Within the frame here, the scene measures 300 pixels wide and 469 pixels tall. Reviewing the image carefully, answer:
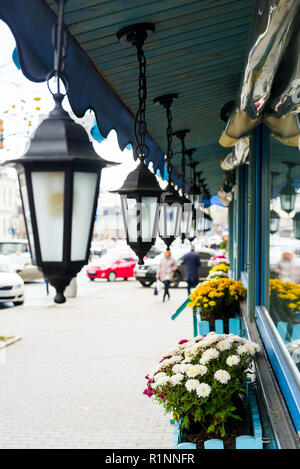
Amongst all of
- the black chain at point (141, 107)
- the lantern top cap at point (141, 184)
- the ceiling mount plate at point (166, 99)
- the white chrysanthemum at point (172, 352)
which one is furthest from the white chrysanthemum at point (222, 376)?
the ceiling mount plate at point (166, 99)

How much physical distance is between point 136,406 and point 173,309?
9355 mm

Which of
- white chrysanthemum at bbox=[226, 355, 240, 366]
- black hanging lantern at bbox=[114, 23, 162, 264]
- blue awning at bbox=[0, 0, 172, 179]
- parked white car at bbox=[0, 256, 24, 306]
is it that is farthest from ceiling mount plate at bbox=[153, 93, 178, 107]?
parked white car at bbox=[0, 256, 24, 306]

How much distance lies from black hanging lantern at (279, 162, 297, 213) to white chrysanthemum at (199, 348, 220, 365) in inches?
56.3

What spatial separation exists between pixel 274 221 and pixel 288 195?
55cm

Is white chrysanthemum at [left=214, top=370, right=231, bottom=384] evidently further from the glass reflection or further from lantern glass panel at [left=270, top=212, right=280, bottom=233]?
lantern glass panel at [left=270, top=212, right=280, bottom=233]

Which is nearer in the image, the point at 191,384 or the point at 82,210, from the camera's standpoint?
the point at 82,210

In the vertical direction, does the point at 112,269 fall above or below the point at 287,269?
below

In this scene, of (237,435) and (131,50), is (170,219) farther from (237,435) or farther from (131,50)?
(237,435)

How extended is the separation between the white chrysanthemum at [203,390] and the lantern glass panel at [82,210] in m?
1.68

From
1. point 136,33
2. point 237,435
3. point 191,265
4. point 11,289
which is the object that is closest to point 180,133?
point 136,33

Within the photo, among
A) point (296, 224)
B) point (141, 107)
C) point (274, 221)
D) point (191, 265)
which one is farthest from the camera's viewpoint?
point (191, 265)

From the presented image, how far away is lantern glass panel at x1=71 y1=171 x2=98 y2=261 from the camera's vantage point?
173 centimetres

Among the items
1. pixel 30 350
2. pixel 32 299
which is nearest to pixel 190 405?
pixel 30 350

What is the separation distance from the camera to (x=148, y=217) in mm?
3580
